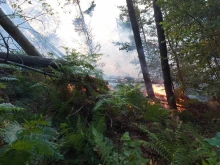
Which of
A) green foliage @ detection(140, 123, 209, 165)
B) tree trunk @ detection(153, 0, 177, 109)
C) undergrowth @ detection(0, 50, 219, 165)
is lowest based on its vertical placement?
green foliage @ detection(140, 123, 209, 165)

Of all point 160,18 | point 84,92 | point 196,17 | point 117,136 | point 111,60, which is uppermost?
point 111,60

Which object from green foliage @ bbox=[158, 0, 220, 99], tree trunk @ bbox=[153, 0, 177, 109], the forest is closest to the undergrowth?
the forest

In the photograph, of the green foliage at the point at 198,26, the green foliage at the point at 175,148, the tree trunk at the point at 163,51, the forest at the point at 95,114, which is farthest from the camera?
the tree trunk at the point at 163,51

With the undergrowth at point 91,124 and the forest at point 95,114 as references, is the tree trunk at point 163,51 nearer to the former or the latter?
the forest at point 95,114

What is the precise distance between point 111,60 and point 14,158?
62.5 meters

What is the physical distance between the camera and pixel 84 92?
427 centimetres

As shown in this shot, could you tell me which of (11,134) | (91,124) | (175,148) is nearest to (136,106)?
(91,124)

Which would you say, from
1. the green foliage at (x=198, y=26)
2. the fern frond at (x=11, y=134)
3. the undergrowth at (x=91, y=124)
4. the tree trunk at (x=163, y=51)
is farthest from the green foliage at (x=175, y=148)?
the tree trunk at (x=163, y=51)

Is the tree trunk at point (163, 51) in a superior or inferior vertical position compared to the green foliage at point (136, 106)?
superior

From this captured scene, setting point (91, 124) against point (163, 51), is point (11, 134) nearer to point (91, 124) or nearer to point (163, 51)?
point (91, 124)

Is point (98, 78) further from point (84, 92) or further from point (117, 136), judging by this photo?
point (117, 136)

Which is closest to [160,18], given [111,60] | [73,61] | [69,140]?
[73,61]

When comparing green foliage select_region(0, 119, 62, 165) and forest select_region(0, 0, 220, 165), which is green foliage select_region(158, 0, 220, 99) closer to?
forest select_region(0, 0, 220, 165)

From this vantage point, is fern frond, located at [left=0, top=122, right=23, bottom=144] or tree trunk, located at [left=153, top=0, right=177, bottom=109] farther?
tree trunk, located at [left=153, top=0, right=177, bottom=109]
